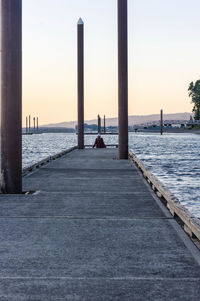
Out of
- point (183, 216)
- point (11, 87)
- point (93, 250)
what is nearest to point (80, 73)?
point (11, 87)

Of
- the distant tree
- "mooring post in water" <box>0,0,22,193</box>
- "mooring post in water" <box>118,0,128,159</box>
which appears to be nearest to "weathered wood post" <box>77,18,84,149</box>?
"mooring post in water" <box>118,0,128,159</box>

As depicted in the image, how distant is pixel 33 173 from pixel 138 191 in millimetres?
5964

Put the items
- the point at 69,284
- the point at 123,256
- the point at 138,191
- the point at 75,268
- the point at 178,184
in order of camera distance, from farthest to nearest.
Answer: the point at 178,184
the point at 138,191
the point at 123,256
the point at 75,268
the point at 69,284

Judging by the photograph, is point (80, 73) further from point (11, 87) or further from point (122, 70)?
point (11, 87)

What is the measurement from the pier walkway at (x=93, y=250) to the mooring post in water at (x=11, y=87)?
876 millimetres

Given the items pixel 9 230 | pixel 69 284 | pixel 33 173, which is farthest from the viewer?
pixel 33 173

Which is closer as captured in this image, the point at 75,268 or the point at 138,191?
the point at 75,268

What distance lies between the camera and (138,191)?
45.1 ft

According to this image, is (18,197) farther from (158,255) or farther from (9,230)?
(158,255)

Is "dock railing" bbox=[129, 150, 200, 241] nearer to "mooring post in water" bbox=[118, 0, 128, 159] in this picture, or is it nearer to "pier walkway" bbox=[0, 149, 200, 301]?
"pier walkway" bbox=[0, 149, 200, 301]

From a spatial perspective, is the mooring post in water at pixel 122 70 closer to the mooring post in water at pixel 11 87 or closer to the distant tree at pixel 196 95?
the mooring post in water at pixel 11 87

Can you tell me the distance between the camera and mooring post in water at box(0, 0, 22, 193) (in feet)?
39.7

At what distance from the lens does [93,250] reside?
23.3ft

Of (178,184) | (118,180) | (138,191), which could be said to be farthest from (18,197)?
(178,184)
